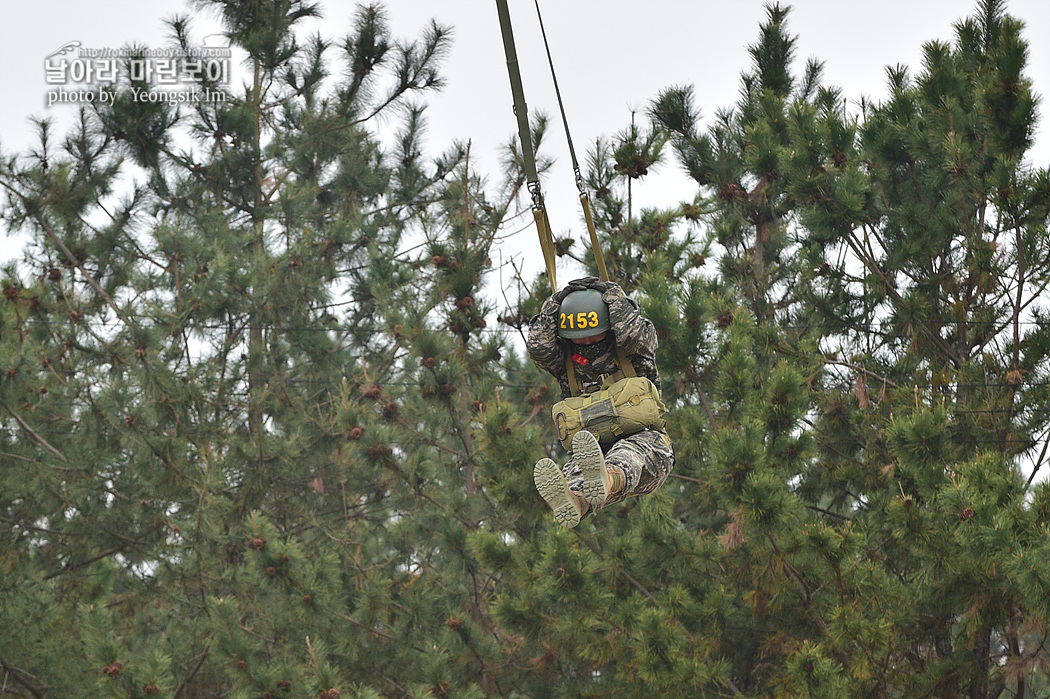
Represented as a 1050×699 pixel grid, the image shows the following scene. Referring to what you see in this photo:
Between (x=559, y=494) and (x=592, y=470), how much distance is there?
0.62 ft


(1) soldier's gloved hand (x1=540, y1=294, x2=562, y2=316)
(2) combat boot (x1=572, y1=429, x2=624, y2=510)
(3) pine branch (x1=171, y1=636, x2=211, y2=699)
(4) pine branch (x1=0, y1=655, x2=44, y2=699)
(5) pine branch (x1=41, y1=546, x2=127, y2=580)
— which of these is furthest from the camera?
(5) pine branch (x1=41, y1=546, x2=127, y2=580)

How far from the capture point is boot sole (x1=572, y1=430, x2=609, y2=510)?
5699 mm

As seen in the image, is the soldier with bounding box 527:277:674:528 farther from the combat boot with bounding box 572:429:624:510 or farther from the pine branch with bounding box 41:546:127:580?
the pine branch with bounding box 41:546:127:580

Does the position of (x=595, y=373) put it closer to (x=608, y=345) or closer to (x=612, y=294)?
(x=608, y=345)

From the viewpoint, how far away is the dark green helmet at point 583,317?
6.27 m

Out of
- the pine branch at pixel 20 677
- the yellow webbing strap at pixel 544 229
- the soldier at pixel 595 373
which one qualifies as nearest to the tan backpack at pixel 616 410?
the soldier at pixel 595 373

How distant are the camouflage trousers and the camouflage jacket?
366mm

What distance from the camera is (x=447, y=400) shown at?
9711mm

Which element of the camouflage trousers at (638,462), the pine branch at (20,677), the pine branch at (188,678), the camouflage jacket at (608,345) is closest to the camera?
the camouflage trousers at (638,462)

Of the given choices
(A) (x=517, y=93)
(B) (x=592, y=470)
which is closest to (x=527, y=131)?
(A) (x=517, y=93)

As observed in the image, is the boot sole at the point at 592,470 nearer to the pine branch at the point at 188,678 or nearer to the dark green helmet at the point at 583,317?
the dark green helmet at the point at 583,317

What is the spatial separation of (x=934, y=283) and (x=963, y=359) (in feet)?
2.52

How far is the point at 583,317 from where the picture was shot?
247 inches

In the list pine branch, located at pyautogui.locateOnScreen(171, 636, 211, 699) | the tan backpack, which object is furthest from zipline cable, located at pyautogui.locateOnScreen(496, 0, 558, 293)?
pine branch, located at pyautogui.locateOnScreen(171, 636, 211, 699)
